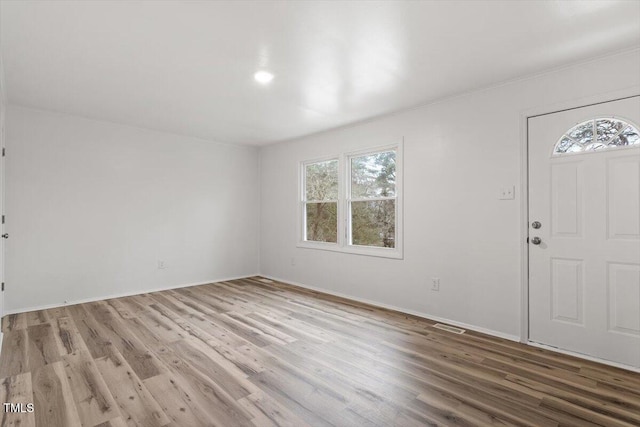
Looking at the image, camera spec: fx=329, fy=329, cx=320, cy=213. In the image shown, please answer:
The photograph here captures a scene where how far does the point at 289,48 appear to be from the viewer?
8.26ft

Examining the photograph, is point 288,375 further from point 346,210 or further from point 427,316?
point 346,210

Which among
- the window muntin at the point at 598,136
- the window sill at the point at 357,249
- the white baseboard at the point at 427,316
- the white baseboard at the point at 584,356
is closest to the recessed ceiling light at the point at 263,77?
the window sill at the point at 357,249

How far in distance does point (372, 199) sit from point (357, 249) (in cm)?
72

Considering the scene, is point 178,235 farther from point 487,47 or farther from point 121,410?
point 487,47

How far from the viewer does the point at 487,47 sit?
2.50m

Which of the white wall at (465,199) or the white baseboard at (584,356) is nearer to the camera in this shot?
the white baseboard at (584,356)

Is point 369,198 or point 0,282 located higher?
point 369,198

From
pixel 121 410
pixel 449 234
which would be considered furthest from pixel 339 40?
pixel 121 410

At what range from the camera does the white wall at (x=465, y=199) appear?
9.75 ft

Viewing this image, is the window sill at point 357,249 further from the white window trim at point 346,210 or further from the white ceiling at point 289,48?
the white ceiling at point 289,48

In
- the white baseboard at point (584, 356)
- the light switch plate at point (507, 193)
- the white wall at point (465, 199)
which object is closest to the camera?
the white baseboard at point (584, 356)

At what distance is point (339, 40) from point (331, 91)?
38.9 inches

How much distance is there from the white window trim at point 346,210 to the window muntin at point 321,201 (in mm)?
68

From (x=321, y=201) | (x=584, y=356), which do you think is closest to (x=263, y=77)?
(x=321, y=201)
